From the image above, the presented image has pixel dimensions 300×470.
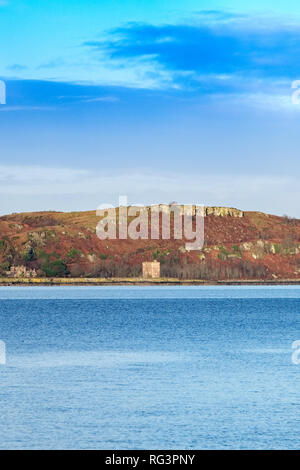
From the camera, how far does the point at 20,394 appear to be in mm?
27594

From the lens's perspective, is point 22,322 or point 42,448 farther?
point 22,322

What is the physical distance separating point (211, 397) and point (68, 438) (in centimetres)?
703

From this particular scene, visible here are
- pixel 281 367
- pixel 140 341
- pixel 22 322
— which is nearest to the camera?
pixel 281 367

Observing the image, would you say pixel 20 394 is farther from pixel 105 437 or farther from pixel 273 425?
pixel 273 425

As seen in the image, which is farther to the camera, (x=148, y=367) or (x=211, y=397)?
(x=148, y=367)

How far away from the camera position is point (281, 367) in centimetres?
3509
